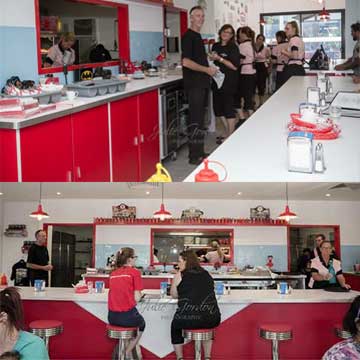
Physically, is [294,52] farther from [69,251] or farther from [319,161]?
[69,251]

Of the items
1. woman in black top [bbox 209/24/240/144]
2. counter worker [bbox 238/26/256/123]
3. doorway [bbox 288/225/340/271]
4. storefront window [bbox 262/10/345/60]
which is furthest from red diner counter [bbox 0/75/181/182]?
doorway [bbox 288/225/340/271]

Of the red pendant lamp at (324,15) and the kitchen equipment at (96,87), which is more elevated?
the red pendant lamp at (324,15)

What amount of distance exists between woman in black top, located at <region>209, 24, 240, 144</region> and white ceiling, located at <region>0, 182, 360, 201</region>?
1410 millimetres

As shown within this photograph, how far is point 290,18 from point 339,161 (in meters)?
1.12

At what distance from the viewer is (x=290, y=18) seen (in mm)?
2756

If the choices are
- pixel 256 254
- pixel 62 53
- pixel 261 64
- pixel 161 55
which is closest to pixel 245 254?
pixel 256 254

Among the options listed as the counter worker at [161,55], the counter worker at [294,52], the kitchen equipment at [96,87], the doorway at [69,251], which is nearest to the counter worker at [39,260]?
the doorway at [69,251]

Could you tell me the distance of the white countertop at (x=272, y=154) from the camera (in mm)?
1705

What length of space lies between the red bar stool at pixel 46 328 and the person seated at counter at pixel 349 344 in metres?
0.66

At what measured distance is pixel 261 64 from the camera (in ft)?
11.0

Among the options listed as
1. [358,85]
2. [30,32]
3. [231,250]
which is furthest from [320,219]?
[30,32]

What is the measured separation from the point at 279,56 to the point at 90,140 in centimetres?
94

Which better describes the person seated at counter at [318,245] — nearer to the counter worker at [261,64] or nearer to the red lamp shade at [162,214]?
the red lamp shade at [162,214]

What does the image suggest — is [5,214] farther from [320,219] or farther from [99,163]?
[99,163]
